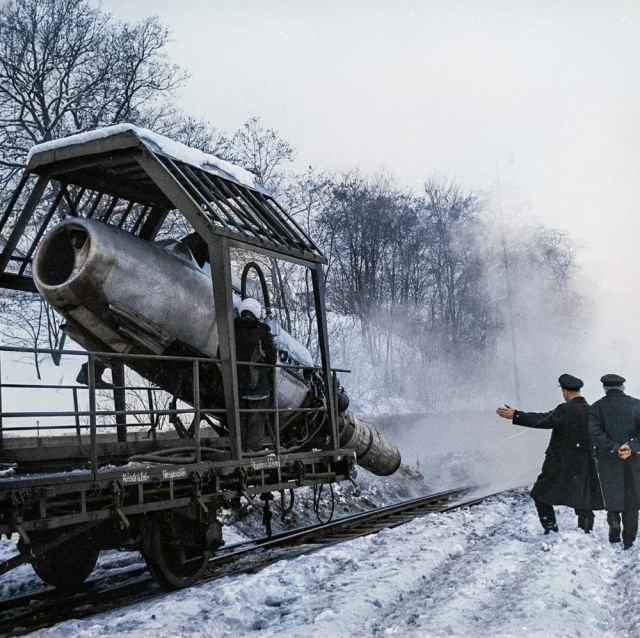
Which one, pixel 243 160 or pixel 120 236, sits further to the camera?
pixel 243 160

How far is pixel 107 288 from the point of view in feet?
25.9

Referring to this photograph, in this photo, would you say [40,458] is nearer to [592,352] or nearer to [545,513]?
[545,513]

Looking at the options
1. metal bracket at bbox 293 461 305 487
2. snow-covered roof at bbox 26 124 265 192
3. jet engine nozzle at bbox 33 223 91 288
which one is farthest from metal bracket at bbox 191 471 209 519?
snow-covered roof at bbox 26 124 265 192

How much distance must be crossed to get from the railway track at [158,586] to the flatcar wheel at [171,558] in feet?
0.43

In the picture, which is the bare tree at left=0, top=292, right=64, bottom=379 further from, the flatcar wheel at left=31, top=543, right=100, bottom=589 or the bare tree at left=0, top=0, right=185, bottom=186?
the flatcar wheel at left=31, top=543, right=100, bottom=589

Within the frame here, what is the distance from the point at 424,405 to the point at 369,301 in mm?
5054

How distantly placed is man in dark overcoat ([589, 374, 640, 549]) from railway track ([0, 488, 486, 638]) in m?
3.22

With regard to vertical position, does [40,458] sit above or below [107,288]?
below

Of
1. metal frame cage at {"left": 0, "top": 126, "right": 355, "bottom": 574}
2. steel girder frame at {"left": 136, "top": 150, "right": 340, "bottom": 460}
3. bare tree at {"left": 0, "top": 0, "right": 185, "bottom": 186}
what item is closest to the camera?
metal frame cage at {"left": 0, "top": 126, "right": 355, "bottom": 574}

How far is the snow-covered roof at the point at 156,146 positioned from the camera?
8.02m

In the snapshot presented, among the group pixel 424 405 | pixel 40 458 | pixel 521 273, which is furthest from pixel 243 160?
pixel 521 273

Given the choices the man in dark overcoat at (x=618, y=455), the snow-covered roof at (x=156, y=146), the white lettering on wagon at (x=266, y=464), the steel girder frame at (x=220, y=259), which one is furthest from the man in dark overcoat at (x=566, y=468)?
the snow-covered roof at (x=156, y=146)

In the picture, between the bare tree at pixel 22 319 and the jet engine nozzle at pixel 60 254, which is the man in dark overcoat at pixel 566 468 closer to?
the jet engine nozzle at pixel 60 254

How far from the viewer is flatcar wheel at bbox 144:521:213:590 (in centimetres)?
775
